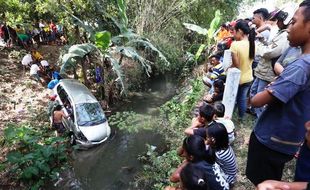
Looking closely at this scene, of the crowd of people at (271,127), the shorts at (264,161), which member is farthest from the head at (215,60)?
the shorts at (264,161)

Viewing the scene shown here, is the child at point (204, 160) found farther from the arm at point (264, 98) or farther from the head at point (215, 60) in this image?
the head at point (215, 60)

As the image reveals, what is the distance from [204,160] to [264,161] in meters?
0.88

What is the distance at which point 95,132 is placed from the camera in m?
9.31

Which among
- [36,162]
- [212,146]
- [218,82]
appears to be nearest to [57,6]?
[36,162]

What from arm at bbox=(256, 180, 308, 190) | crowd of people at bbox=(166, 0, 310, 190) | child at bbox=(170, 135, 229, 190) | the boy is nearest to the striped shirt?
crowd of people at bbox=(166, 0, 310, 190)

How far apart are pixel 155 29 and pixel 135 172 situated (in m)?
8.85

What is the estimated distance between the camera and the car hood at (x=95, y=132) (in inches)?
362

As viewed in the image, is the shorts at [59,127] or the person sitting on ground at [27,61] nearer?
the shorts at [59,127]

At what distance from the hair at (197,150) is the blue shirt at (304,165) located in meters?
1.33

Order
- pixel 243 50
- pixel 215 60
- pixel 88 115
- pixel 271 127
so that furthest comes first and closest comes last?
pixel 88 115, pixel 215 60, pixel 243 50, pixel 271 127

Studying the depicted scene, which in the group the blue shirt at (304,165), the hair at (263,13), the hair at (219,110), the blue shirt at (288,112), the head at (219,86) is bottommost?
the hair at (219,110)

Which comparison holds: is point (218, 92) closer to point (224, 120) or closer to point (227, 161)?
point (224, 120)

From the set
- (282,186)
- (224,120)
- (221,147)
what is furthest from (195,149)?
(282,186)

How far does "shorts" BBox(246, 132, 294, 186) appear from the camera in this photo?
2.42 metres
